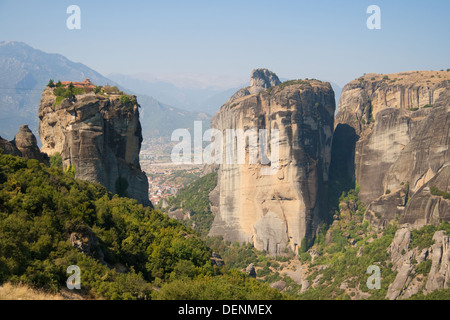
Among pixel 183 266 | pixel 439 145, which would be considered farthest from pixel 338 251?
pixel 183 266

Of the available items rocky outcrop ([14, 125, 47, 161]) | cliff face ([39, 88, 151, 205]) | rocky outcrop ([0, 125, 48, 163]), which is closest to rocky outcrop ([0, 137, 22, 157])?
rocky outcrop ([0, 125, 48, 163])

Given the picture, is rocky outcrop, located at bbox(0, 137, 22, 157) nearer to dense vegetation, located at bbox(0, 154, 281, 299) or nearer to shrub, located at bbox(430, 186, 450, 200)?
dense vegetation, located at bbox(0, 154, 281, 299)

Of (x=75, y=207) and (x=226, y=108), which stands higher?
(x=226, y=108)

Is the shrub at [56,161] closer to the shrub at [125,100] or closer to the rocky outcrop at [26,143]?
the rocky outcrop at [26,143]

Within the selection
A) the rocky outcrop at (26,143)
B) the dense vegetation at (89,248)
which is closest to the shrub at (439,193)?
the dense vegetation at (89,248)

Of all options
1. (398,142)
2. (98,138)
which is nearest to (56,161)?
(98,138)
